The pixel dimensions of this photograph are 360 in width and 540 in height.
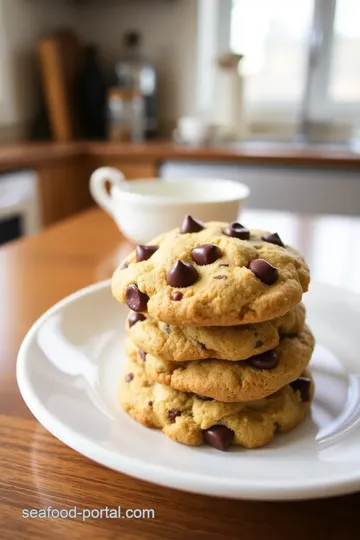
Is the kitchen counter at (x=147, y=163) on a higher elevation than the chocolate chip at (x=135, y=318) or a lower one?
lower

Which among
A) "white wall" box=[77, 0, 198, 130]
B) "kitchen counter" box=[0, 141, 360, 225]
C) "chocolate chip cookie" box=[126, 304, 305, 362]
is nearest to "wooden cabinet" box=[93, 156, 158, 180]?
"kitchen counter" box=[0, 141, 360, 225]

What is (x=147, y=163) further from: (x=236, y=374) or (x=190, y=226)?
(x=236, y=374)

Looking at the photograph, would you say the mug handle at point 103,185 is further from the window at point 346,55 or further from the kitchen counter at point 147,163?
the window at point 346,55

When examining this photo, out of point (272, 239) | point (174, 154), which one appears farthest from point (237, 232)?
point (174, 154)

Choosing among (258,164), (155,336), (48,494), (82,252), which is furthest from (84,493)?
(258,164)

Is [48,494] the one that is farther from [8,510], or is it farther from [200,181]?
[200,181]

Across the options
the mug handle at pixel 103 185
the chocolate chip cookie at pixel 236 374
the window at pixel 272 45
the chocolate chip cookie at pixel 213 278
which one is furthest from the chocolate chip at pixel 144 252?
the window at pixel 272 45
